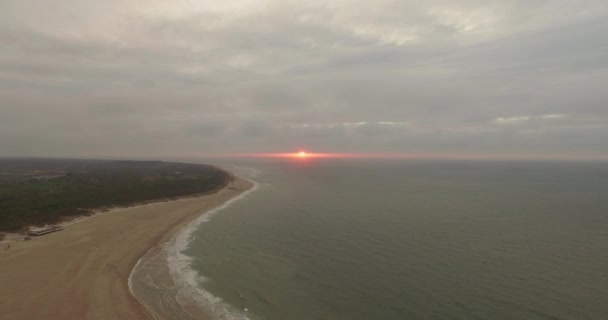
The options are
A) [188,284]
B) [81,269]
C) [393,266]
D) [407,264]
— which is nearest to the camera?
[188,284]

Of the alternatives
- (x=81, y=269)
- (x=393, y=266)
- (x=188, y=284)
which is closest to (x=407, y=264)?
(x=393, y=266)

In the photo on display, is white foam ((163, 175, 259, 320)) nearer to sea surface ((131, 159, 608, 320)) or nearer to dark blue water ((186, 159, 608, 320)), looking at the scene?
sea surface ((131, 159, 608, 320))

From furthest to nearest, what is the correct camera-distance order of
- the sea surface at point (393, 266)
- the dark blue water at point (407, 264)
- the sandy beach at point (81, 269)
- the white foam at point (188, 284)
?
1. the dark blue water at point (407, 264)
2. the sea surface at point (393, 266)
3. the white foam at point (188, 284)
4. the sandy beach at point (81, 269)

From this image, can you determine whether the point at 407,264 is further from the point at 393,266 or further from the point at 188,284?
the point at 188,284

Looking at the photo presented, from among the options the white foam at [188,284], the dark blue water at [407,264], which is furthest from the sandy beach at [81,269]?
the dark blue water at [407,264]

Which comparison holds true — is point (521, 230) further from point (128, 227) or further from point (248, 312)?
point (128, 227)

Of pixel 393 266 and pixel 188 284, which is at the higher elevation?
pixel 393 266

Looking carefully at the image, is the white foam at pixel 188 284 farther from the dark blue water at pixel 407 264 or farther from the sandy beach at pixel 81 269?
the sandy beach at pixel 81 269

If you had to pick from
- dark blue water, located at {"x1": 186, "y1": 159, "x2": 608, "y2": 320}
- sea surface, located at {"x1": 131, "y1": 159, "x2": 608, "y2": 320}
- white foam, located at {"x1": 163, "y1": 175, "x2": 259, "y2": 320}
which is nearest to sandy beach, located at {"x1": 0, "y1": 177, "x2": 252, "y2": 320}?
white foam, located at {"x1": 163, "y1": 175, "x2": 259, "y2": 320}
